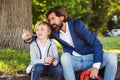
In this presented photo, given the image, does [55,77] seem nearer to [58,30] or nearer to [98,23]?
[58,30]

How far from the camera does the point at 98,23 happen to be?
4556 centimetres

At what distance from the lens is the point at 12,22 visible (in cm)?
859

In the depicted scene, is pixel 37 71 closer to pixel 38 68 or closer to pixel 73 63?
pixel 38 68

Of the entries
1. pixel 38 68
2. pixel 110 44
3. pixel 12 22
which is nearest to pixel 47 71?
pixel 38 68

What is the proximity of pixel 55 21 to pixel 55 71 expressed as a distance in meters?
0.69

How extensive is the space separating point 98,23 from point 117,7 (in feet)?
10.2

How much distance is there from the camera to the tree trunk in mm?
8547

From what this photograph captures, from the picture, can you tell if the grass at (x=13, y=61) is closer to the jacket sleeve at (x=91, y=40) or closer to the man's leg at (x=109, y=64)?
the jacket sleeve at (x=91, y=40)

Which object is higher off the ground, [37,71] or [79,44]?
[79,44]

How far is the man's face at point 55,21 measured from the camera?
597cm

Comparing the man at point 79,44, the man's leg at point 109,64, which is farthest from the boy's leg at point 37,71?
the man's leg at point 109,64

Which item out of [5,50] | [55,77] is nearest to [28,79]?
[55,77]

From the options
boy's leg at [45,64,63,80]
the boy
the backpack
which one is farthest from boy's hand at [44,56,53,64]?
the backpack

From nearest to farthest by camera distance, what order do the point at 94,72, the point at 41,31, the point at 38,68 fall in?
the point at 38,68, the point at 94,72, the point at 41,31
